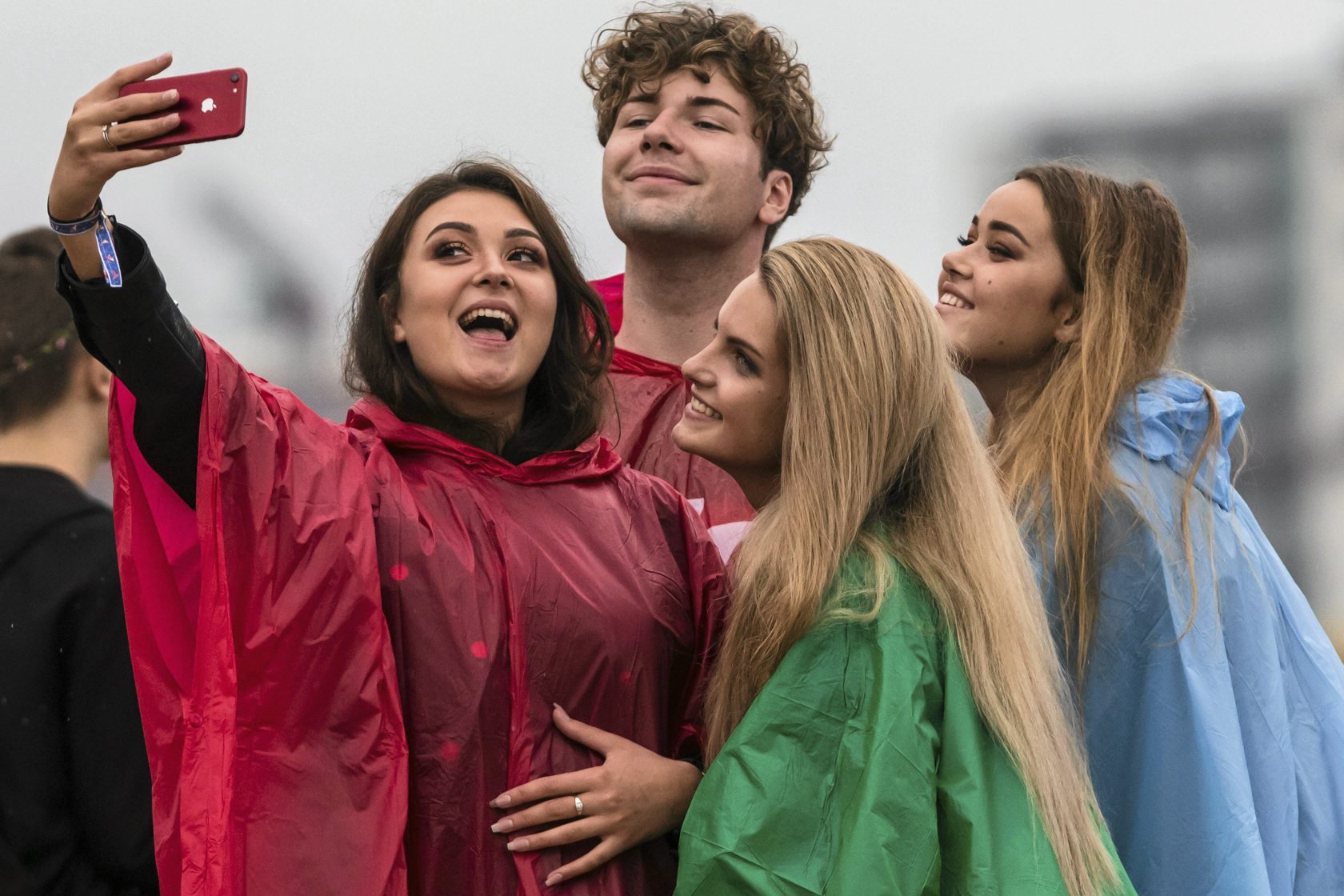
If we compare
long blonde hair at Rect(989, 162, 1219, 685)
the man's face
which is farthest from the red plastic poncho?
the man's face

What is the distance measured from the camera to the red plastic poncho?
2.38 meters

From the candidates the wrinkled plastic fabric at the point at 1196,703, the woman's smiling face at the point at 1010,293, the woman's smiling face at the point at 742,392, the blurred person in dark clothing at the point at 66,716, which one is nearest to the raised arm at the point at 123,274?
the blurred person in dark clothing at the point at 66,716

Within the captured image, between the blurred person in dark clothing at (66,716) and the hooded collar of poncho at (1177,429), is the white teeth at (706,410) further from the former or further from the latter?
the blurred person in dark clothing at (66,716)

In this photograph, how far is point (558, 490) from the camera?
286cm

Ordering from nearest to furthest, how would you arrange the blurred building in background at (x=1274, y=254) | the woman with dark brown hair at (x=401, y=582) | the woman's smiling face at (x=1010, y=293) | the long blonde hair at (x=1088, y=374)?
the woman with dark brown hair at (x=401, y=582) → the long blonde hair at (x=1088, y=374) → the woman's smiling face at (x=1010, y=293) → the blurred building in background at (x=1274, y=254)

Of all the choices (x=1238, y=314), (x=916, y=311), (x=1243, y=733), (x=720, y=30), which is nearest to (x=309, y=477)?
(x=916, y=311)

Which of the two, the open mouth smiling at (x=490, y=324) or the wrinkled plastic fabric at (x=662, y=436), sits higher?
the open mouth smiling at (x=490, y=324)

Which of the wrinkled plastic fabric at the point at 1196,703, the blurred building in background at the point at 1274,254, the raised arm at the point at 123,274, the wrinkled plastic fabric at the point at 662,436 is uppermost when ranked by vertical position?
the raised arm at the point at 123,274

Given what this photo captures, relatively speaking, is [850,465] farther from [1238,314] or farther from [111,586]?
[1238,314]

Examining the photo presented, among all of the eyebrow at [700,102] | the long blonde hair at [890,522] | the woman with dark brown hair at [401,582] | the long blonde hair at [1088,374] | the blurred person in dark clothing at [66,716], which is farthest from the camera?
the eyebrow at [700,102]

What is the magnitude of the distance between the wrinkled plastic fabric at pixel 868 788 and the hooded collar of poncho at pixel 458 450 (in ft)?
1.82

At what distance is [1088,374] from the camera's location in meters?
3.26

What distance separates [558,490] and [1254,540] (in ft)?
4.51

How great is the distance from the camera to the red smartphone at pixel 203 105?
2.19 m
